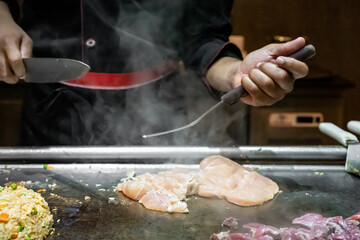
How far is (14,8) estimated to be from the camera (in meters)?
3.00

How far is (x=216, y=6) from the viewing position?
324cm

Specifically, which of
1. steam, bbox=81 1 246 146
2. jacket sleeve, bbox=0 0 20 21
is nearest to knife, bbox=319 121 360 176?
steam, bbox=81 1 246 146

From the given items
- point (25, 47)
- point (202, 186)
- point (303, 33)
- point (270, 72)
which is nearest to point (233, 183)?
point (202, 186)

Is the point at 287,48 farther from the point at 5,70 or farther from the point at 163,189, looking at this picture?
the point at 5,70

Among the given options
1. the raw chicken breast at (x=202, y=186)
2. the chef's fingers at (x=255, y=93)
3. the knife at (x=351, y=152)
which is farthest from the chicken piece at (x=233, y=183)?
the knife at (x=351, y=152)

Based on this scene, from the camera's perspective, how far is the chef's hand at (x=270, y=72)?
222 centimetres

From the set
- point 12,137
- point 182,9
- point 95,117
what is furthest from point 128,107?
point 12,137

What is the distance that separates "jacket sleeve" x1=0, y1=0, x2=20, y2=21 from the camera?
9.70 ft

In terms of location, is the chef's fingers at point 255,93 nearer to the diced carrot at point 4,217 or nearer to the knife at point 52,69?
the knife at point 52,69

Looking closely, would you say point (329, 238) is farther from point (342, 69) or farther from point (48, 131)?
point (342, 69)

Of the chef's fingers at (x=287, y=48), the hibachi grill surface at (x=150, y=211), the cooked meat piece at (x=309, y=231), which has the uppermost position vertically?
the chef's fingers at (x=287, y=48)

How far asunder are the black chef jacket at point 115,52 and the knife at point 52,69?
457mm

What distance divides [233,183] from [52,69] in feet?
4.43

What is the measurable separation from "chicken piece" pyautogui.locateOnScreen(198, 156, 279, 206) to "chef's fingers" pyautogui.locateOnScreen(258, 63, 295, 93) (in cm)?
56
